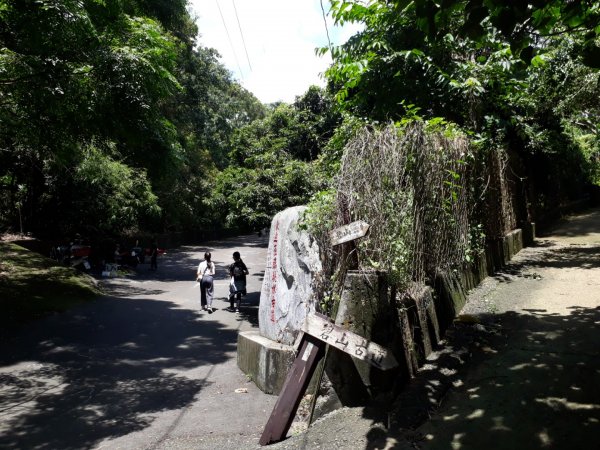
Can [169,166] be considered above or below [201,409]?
above

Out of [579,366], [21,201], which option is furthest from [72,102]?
[21,201]

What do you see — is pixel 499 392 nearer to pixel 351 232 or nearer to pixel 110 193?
pixel 351 232

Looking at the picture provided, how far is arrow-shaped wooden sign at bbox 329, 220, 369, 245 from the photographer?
13.1 ft

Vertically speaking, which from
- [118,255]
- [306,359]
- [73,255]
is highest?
[73,255]

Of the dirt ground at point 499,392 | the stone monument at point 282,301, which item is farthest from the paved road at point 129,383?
the dirt ground at point 499,392

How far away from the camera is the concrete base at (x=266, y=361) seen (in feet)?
19.7

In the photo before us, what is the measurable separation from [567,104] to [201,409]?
1098 centimetres

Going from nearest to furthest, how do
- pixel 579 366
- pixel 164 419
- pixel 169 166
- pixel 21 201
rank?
pixel 579 366 < pixel 164 419 < pixel 169 166 < pixel 21 201

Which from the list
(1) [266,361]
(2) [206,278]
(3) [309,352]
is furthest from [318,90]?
(3) [309,352]

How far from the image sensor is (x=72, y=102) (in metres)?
8.00

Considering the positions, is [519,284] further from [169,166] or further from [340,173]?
[169,166]

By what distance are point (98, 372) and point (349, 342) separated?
5.42 meters

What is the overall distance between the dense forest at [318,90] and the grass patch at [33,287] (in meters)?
3.44

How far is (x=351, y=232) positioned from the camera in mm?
4102
